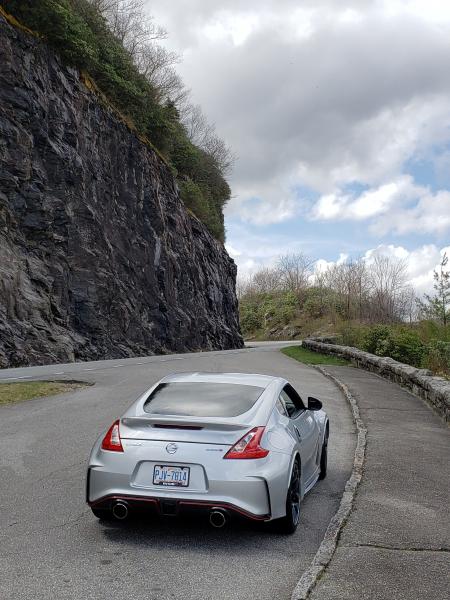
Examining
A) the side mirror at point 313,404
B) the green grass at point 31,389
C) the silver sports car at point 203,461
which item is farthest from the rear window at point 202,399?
the green grass at point 31,389

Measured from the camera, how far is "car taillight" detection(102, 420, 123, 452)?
587cm

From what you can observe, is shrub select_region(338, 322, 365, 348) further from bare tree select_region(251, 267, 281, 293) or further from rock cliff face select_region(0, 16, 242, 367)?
bare tree select_region(251, 267, 281, 293)

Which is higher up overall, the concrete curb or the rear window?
the rear window

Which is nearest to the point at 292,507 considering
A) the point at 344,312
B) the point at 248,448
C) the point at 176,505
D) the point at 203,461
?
the point at 248,448

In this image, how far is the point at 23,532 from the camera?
5777 mm

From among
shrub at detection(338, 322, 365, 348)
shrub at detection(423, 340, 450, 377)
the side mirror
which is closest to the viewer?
the side mirror

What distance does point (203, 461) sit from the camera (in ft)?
18.3

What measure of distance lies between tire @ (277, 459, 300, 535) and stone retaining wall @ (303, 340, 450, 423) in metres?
7.10

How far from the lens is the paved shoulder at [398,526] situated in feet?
15.1

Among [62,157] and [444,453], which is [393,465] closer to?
[444,453]

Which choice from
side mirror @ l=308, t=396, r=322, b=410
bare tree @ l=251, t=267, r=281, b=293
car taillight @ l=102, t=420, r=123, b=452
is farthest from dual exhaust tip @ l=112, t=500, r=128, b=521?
bare tree @ l=251, t=267, r=281, b=293

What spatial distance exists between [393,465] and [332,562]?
3987 millimetres

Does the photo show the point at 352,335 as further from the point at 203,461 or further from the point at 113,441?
the point at 203,461

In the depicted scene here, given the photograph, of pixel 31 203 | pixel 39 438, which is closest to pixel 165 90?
pixel 31 203
